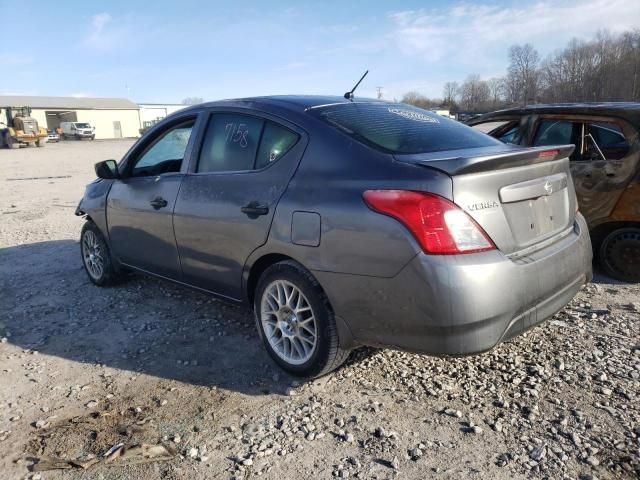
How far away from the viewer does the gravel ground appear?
2.48 m

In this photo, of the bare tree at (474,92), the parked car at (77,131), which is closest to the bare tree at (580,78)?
the bare tree at (474,92)

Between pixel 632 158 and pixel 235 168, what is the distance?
3.60 meters

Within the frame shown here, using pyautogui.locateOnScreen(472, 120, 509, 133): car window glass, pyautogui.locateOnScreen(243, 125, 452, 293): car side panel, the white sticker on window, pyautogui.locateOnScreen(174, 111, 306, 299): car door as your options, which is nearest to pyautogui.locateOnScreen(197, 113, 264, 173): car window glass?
pyautogui.locateOnScreen(174, 111, 306, 299): car door

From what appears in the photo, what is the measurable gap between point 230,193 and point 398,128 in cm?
118

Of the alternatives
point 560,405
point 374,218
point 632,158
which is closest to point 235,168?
point 374,218

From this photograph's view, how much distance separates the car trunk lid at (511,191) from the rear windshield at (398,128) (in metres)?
0.15

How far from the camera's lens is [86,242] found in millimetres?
5367

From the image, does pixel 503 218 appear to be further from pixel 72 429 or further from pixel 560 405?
pixel 72 429

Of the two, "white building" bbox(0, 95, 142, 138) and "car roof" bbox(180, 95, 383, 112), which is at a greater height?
"white building" bbox(0, 95, 142, 138)

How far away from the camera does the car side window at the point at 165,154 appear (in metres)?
4.06

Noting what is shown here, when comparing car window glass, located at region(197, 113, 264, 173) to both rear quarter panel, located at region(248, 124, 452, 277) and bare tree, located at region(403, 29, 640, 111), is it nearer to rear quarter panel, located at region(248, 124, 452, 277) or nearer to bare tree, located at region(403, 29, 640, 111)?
rear quarter panel, located at region(248, 124, 452, 277)

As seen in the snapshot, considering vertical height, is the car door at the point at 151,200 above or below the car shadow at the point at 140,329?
above

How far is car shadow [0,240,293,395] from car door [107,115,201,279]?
42 centimetres

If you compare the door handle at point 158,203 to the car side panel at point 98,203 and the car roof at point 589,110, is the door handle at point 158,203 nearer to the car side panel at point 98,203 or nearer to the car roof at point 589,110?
the car side panel at point 98,203
